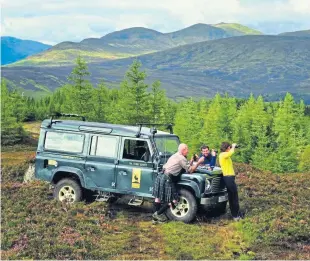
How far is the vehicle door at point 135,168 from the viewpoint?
629 inches

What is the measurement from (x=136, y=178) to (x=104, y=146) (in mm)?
1728

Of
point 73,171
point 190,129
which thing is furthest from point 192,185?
point 190,129

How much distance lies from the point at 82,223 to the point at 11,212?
2.95 metres

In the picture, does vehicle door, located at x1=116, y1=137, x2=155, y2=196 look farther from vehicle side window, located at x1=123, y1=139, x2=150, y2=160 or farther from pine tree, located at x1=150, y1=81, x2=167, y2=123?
pine tree, located at x1=150, y1=81, x2=167, y2=123

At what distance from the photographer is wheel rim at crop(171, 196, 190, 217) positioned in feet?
49.9

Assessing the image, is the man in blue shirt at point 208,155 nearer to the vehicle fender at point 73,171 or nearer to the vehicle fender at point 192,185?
the vehicle fender at point 192,185

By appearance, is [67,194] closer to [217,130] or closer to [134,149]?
[134,149]

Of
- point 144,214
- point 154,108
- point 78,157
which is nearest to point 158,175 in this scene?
point 144,214

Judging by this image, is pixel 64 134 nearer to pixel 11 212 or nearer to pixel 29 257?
pixel 11 212

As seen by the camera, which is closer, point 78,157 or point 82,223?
point 82,223

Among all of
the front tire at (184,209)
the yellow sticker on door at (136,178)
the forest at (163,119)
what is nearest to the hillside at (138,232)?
the front tire at (184,209)

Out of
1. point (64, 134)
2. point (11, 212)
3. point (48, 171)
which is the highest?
point (64, 134)

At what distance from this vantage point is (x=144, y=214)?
54.4 ft

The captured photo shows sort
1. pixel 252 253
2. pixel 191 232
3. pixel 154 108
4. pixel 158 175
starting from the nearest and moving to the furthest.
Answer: pixel 252 253 → pixel 191 232 → pixel 158 175 → pixel 154 108
